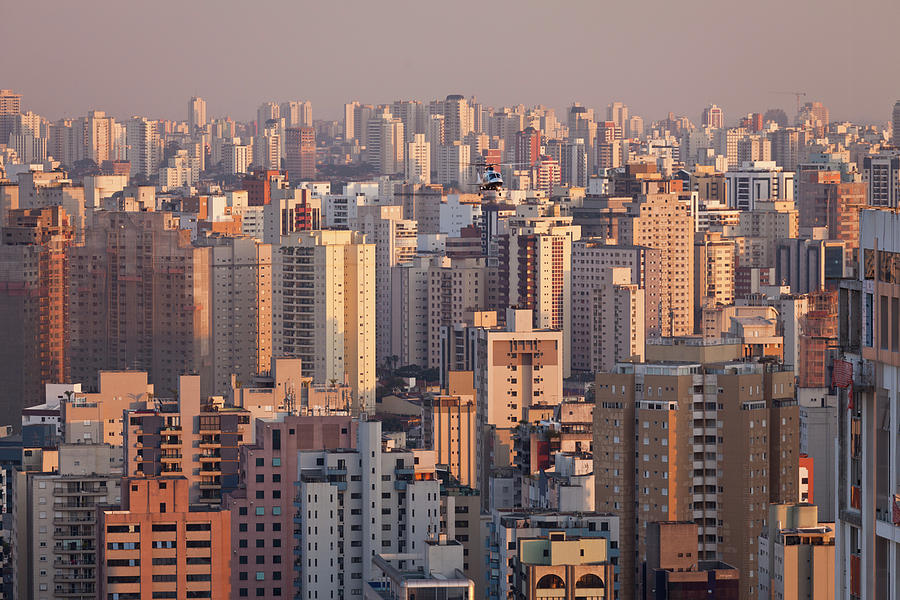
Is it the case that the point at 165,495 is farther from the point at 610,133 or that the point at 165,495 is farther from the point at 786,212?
the point at 610,133

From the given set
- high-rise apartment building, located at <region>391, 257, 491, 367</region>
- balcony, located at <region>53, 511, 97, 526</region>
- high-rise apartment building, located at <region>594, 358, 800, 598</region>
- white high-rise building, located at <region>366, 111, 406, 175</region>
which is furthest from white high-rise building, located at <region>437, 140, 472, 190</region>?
high-rise apartment building, located at <region>594, 358, 800, 598</region>

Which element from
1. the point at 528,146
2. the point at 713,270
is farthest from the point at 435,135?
the point at 713,270

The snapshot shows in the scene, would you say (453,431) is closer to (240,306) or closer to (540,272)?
(240,306)

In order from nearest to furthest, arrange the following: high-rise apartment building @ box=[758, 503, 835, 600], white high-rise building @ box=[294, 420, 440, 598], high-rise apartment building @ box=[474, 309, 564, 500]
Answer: high-rise apartment building @ box=[758, 503, 835, 600], white high-rise building @ box=[294, 420, 440, 598], high-rise apartment building @ box=[474, 309, 564, 500]

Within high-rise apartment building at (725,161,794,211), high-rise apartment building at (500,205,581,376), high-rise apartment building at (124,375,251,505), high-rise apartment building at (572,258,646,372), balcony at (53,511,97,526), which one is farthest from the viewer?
high-rise apartment building at (725,161,794,211)

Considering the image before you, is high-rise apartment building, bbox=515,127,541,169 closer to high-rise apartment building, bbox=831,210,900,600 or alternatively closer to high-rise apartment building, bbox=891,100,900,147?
high-rise apartment building, bbox=891,100,900,147

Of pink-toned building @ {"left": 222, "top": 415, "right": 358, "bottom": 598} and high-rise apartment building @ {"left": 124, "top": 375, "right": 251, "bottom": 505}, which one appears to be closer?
pink-toned building @ {"left": 222, "top": 415, "right": 358, "bottom": 598}

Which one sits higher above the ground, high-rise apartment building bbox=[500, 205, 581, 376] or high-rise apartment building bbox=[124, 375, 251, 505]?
high-rise apartment building bbox=[500, 205, 581, 376]
